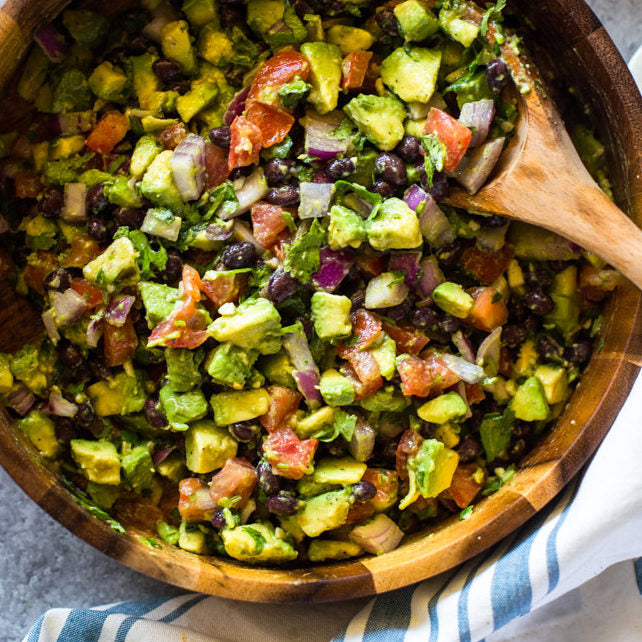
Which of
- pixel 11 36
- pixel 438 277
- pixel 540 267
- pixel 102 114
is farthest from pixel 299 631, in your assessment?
pixel 11 36

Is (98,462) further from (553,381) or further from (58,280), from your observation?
(553,381)

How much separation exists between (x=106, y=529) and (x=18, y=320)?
0.79 meters

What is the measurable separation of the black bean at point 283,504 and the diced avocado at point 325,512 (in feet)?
0.16

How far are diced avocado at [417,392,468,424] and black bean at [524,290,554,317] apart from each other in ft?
1.32

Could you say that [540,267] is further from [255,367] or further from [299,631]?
[299,631]

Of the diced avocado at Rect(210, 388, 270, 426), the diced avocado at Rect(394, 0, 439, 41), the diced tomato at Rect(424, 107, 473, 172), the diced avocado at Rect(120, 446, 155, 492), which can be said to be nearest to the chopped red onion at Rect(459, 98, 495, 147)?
the diced tomato at Rect(424, 107, 473, 172)

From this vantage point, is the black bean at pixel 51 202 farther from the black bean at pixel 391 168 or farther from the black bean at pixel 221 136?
the black bean at pixel 391 168

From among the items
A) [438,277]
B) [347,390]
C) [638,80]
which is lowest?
[347,390]

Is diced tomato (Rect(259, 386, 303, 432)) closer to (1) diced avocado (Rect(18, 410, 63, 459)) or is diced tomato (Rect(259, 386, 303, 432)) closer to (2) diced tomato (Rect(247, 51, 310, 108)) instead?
(1) diced avocado (Rect(18, 410, 63, 459))

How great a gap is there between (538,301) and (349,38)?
107 cm

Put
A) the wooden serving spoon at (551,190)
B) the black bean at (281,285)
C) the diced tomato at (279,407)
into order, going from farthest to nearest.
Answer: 1. the diced tomato at (279,407)
2. the black bean at (281,285)
3. the wooden serving spoon at (551,190)

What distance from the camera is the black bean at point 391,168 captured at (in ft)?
8.80

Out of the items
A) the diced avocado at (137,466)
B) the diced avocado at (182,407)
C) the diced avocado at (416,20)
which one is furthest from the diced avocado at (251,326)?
the diced avocado at (416,20)

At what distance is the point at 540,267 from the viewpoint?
9.60ft
